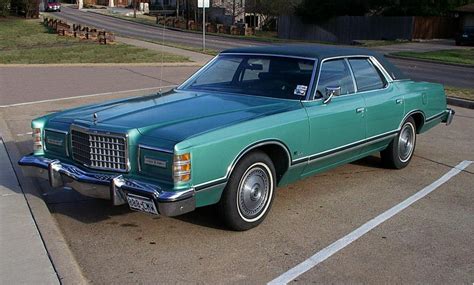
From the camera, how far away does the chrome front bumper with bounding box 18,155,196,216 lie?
4.18m

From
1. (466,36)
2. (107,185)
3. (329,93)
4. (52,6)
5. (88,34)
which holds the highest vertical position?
(52,6)

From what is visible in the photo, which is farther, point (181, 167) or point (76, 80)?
point (76, 80)

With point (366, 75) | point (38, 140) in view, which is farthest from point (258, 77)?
point (38, 140)

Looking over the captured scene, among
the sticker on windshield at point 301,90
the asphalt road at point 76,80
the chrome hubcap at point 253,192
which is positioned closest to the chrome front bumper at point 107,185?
the chrome hubcap at point 253,192

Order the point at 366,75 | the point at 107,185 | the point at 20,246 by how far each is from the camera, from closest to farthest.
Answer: the point at 20,246 < the point at 107,185 < the point at 366,75

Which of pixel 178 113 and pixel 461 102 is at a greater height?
pixel 178 113

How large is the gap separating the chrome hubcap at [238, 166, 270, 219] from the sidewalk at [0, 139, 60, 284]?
1618 millimetres

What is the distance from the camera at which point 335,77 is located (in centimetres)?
595

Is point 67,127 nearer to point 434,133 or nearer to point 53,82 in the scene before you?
point 434,133

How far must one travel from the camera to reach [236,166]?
182 inches

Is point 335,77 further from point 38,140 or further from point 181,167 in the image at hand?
point 38,140

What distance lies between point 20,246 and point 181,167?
1404mm

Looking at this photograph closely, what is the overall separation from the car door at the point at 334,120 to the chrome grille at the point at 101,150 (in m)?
1.79

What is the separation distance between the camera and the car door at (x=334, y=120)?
5.41m
